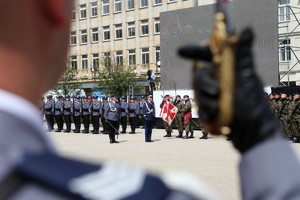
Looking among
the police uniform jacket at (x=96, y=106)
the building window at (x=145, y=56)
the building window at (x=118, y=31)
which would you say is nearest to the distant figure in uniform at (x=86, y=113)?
the police uniform jacket at (x=96, y=106)

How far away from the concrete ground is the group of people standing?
2.18 metres

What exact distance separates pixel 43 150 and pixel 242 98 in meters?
0.42

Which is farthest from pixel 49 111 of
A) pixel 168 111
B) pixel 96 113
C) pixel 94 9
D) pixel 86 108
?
pixel 94 9

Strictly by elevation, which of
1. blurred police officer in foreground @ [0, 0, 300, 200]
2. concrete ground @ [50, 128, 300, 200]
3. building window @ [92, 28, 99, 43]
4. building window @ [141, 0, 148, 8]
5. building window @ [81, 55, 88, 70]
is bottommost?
concrete ground @ [50, 128, 300, 200]

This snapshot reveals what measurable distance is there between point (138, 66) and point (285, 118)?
31.3m

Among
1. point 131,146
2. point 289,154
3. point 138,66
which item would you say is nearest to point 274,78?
point 131,146

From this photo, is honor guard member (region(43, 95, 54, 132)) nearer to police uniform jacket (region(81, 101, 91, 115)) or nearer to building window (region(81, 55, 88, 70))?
police uniform jacket (region(81, 101, 91, 115))

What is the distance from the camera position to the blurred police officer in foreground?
28.9 inches

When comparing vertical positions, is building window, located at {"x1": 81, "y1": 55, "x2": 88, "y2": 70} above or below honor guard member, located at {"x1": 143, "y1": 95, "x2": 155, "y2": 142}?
above

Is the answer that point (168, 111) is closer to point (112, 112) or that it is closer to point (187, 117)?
point (187, 117)

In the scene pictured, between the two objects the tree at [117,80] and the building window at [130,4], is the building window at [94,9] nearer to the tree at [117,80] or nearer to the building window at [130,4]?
the building window at [130,4]

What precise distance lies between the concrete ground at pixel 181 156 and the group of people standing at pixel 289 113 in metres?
2.18

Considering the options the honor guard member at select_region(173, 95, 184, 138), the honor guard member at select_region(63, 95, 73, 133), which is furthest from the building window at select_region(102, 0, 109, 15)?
the honor guard member at select_region(173, 95, 184, 138)

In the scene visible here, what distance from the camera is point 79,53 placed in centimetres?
5359
